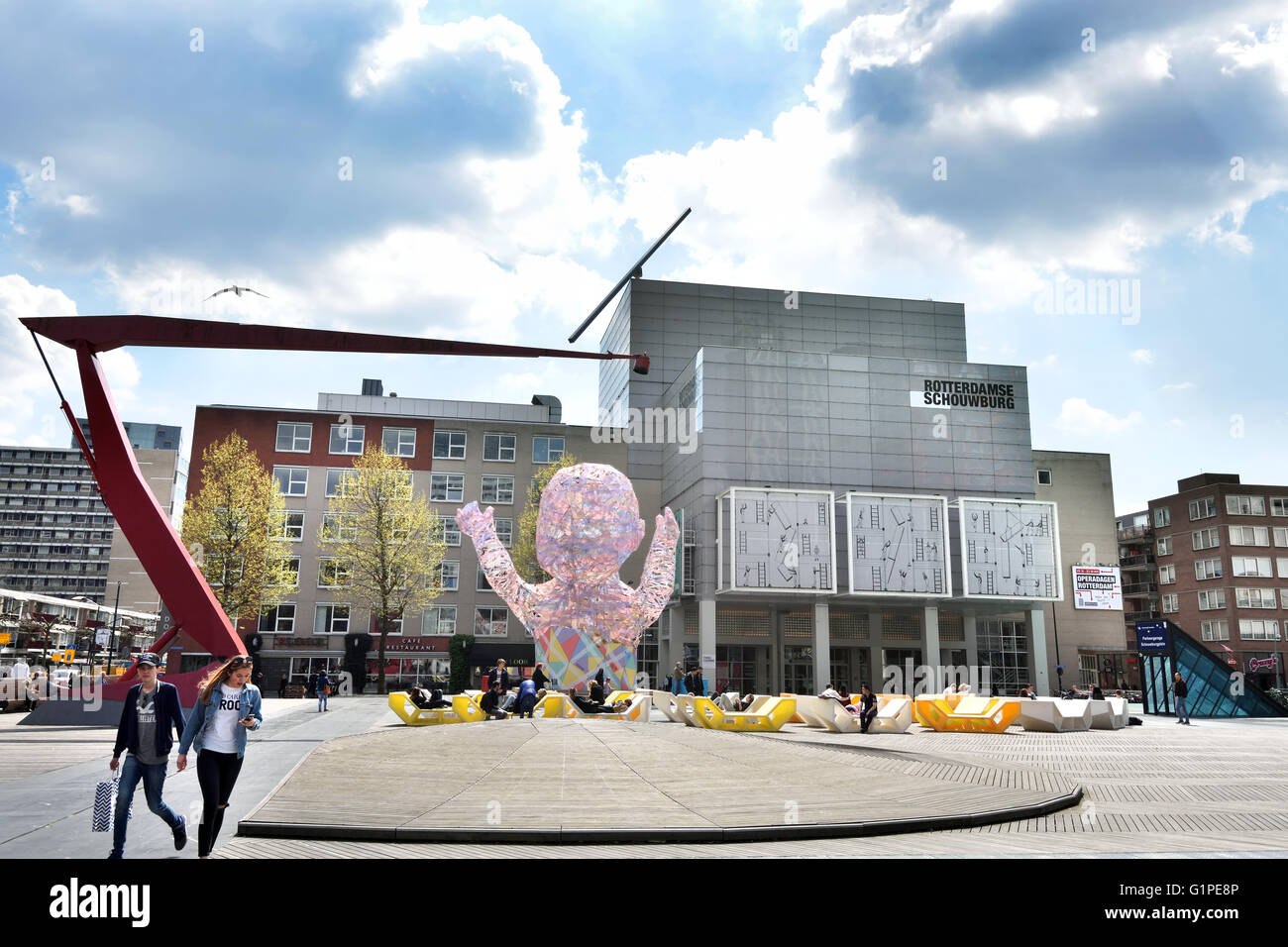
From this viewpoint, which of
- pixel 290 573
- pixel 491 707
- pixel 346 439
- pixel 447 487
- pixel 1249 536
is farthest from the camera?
pixel 1249 536

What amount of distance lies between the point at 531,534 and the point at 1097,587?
41.9 meters

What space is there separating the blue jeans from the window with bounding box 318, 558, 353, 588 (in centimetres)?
4374

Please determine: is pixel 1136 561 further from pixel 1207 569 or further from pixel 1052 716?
pixel 1052 716

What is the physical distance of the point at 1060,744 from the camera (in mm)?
21703

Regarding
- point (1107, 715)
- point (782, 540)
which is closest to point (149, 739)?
point (1107, 715)

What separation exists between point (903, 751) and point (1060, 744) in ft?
20.2

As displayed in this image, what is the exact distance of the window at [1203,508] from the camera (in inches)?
2842

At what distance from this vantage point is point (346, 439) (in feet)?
189

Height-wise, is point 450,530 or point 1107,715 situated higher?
point 450,530

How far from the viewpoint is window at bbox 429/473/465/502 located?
58000 millimetres

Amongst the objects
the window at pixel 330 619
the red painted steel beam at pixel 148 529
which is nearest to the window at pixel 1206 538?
the window at pixel 330 619

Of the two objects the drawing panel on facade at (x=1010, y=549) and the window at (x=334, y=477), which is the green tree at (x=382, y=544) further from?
the drawing panel on facade at (x=1010, y=549)

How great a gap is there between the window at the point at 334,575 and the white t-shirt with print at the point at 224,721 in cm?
4381
